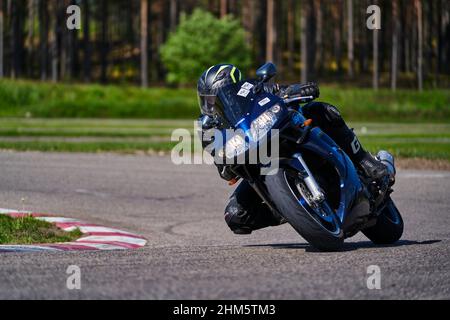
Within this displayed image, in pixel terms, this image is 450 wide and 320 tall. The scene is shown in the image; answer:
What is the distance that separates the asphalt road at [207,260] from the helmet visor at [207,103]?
1.16 metres

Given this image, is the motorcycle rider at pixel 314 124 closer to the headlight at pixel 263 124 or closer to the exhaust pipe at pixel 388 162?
the exhaust pipe at pixel 388 162

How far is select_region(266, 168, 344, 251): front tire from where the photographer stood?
26.1 ft

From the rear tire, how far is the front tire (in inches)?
60.1

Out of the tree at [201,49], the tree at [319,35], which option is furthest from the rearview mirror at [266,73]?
the tree at [319,35]

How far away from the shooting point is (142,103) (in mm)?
55188

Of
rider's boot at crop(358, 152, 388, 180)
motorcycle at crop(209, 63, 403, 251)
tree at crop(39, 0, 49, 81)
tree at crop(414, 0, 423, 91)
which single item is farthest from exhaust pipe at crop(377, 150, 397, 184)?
tree at crop(39, 0, 49, 81)

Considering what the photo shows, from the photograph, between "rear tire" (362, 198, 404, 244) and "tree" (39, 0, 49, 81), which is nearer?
"rear tire" (362, 198, 404, 244)

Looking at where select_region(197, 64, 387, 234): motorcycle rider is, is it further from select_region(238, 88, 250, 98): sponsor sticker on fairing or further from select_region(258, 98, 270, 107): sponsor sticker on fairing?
select_region(258, 98, 270, 107): sponsor sticker on fairing

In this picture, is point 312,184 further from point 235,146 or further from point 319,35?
point 319,35

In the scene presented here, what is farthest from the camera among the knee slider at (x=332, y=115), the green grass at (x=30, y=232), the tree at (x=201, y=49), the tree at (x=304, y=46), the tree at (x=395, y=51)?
the tree at (x=201, y=49)

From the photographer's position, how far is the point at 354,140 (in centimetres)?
920

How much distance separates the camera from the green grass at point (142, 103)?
173 ft

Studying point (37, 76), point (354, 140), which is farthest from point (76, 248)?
point (37, 76)

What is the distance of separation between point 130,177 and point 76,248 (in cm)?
822
